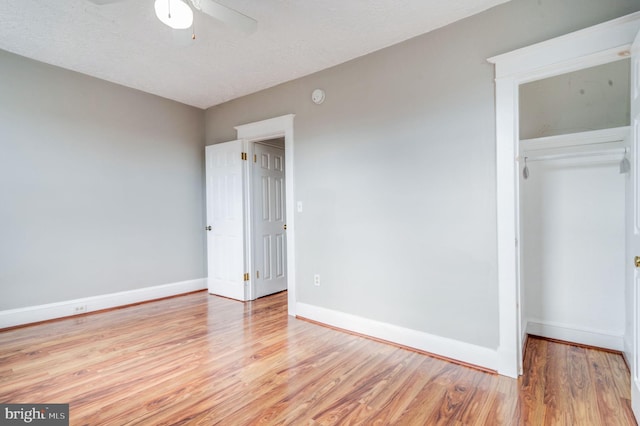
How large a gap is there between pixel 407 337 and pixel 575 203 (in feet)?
5.92

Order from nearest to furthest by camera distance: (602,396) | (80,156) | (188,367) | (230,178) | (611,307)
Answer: (602,396), (188,367), (611,307), (80,156), (230,178)

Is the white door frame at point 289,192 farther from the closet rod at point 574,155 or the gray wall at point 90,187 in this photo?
the closet rod at point 574,155

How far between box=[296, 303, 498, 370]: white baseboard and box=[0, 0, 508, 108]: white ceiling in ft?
8.14

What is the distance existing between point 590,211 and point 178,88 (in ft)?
14.4

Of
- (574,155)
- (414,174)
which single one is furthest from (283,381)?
(574,155)

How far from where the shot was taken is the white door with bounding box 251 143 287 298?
419cm

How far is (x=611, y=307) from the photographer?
98.0 inches

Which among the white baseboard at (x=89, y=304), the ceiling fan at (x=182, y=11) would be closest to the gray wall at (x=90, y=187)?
the white baseboard at (x=89, y=304)

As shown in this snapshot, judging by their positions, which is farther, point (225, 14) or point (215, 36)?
point (215, 36)

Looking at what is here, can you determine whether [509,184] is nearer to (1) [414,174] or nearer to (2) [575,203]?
(1) [414,174]

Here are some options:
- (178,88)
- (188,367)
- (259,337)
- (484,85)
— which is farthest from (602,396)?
(178,88)

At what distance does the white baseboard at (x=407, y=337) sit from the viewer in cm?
231

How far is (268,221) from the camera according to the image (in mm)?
4355

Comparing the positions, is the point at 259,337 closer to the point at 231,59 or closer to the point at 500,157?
the point at 500,157
